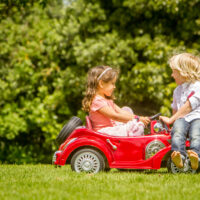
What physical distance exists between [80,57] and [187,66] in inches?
177

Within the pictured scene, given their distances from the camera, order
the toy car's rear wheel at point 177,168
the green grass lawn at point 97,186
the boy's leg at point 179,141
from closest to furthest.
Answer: the green grass lawn at point 97,186 < the boy's leg at point 179,141 < the toy car's rear wheel at point 177,168

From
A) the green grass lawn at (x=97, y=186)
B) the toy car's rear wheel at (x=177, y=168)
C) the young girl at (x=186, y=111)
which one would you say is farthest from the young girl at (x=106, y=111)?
the green grass lawn at (x=97, y=186)

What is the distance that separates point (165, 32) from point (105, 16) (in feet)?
4.94

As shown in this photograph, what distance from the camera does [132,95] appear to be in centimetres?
900

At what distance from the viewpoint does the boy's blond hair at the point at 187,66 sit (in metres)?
4.61

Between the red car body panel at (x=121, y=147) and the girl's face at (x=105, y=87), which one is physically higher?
the girl's face at (x=105, y=87)

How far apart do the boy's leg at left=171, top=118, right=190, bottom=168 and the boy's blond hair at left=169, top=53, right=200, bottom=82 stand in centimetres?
56

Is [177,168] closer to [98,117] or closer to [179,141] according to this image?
[179,141]

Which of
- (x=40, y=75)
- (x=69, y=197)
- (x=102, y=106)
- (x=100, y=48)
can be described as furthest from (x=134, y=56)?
(x=69, y=197)

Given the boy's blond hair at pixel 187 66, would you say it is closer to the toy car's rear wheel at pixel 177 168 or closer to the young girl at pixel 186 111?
the young girl at pixel 186 111

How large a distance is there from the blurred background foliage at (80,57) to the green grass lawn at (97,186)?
13.7 ft

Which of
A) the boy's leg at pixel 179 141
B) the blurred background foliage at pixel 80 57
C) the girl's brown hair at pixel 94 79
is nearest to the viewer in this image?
the boy's leg at pixel 179 141

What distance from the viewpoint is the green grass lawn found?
10.4ft

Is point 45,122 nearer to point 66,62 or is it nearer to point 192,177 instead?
point 66,62
